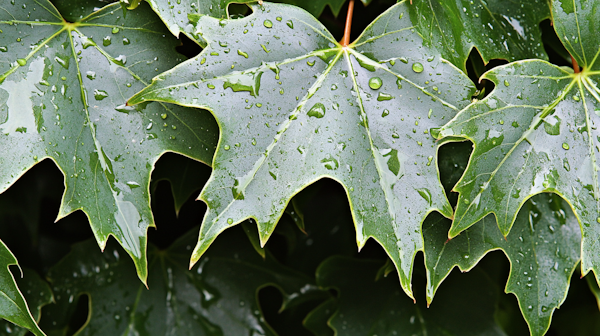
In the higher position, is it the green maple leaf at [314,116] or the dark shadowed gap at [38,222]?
the green maple leaf at [314,116]

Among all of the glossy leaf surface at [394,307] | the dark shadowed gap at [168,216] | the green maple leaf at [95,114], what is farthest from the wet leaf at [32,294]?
the glossy leaf surface at [394,307]

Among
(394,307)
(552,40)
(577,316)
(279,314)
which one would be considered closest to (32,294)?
(279,314)

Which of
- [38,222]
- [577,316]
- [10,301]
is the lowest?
[577,316]

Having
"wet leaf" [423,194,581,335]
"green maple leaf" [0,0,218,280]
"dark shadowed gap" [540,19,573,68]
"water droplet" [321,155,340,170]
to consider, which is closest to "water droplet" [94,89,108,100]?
"green maple leaf" [0,0,218,280]

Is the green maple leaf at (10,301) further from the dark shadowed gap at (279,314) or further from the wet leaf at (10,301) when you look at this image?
the dark shadowed gap at (279,314)

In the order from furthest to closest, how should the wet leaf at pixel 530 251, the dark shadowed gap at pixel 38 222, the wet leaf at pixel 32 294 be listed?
the dark shadowed gap at pixel 38 222
the wet leaf at pixel 32 294
the wet leaf at pixel 530 251

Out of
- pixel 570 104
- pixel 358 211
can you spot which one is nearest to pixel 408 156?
pixel 358 211

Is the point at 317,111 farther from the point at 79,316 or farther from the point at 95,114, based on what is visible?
the point at 79,316

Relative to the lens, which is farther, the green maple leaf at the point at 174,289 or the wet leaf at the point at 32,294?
the green maple leaf at the point at 174,289

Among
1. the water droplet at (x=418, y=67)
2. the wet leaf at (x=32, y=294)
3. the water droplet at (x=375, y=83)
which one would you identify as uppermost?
the water droplet at (x=418, y=67)
